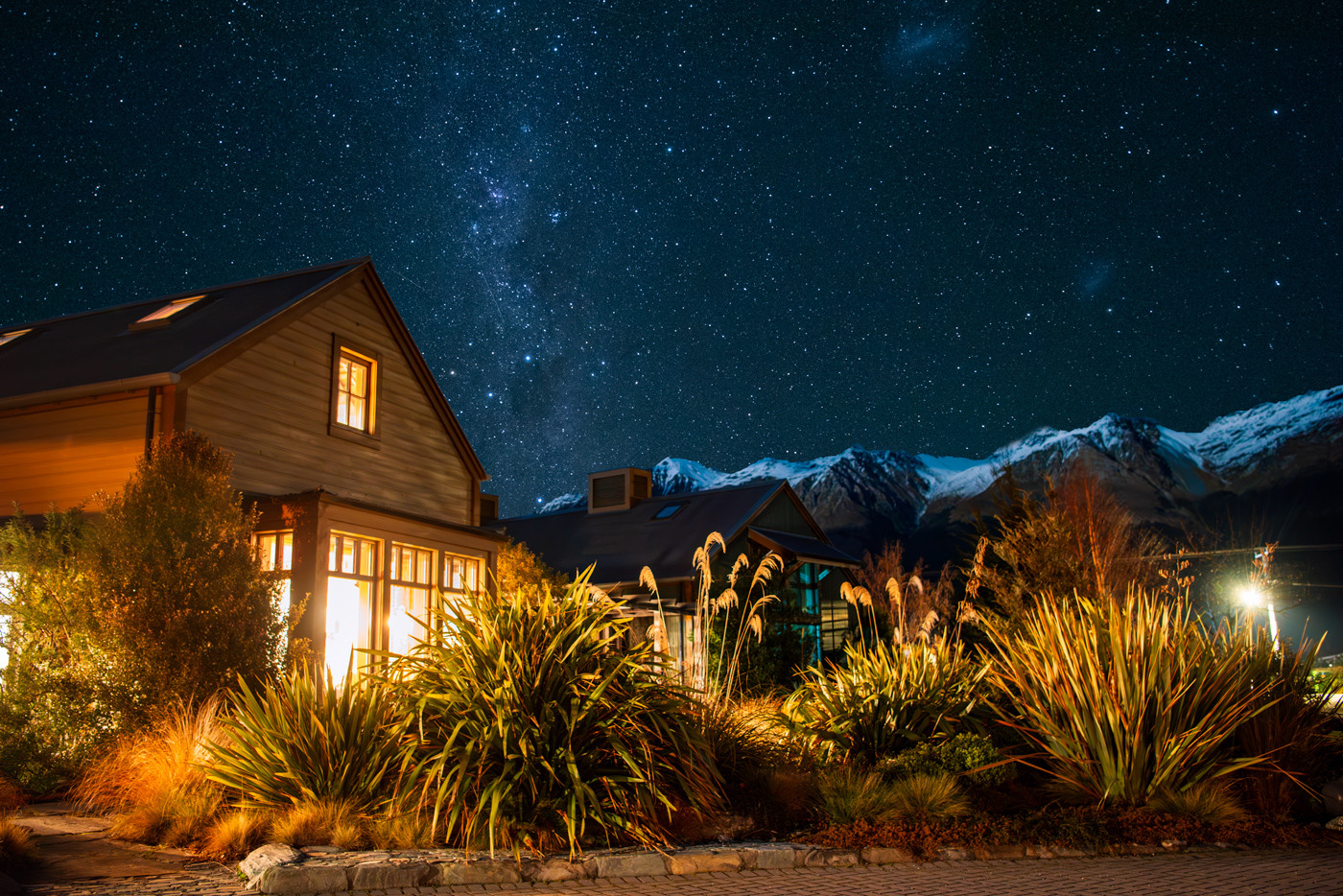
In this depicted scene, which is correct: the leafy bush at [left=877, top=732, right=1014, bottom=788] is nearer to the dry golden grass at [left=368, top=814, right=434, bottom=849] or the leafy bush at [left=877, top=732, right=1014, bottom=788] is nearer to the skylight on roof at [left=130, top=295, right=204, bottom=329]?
the dry golden grass at [left=368, top=814, right=434, bottom=849]

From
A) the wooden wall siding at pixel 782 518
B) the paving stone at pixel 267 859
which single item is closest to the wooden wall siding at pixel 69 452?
the paving stone at pixel 267 859

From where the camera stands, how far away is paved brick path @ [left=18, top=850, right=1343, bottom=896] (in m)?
5.34

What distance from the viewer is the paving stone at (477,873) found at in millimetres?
5500

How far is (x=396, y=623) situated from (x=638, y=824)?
702cm

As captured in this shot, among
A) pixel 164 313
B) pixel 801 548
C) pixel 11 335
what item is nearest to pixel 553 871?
pixel 164 313

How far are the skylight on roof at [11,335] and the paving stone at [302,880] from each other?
566 inches

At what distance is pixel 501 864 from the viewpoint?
5652 mm

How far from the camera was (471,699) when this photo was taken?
6402 millimetres

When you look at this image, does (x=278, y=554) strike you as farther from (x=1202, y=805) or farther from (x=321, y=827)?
(x=1202, y=805)

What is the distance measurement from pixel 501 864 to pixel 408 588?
7451 mm

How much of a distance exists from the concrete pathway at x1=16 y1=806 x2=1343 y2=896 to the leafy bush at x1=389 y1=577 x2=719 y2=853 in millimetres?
512

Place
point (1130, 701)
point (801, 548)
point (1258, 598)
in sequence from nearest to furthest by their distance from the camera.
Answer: point (1130, 701)
point (1258, 598)
point (801, 548)

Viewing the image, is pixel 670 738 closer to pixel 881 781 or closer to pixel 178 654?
pixel 881 781

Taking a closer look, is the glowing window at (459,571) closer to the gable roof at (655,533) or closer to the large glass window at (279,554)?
the large glass window at (279,554)
